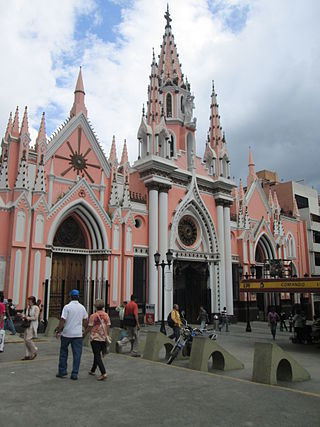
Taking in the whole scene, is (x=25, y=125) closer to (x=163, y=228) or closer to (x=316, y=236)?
(x=163, y=228)

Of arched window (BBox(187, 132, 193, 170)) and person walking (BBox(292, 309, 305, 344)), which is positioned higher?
arched window (BBox(187, 132, 193, 170))

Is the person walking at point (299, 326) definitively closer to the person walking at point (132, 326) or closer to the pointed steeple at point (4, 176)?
the person walking at point (132, 326)

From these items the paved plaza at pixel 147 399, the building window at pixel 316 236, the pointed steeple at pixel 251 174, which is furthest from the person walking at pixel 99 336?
the building window at pixel 316 236

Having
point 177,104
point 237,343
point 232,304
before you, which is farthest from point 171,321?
point 177,104

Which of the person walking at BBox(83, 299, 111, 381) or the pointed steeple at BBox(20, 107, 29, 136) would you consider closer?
the person walking at BBox(83, 299, 111, 381)

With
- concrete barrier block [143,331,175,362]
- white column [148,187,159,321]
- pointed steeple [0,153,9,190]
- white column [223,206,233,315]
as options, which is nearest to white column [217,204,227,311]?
white column [223,206,233,315]

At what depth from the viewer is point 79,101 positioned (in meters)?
23.2

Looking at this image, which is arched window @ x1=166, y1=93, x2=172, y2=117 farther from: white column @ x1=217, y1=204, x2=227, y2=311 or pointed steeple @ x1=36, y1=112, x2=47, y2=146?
pointed steeple @ x1=36, y1=112, x2=47, y2=146

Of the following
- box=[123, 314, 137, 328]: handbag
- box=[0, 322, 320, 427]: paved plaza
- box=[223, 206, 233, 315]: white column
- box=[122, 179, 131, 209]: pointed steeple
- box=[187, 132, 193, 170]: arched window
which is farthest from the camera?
box=[187, 132, 193, 170]: arched window

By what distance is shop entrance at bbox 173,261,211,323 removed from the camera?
27.7 m

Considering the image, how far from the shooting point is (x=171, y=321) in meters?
12.9

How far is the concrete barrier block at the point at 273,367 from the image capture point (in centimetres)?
814

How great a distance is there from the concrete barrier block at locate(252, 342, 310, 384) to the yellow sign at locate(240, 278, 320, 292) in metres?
5.61

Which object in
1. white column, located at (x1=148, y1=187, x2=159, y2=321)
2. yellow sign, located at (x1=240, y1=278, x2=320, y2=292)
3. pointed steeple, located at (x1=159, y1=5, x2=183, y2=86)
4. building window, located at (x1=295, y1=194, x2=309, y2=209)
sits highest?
pointed steeple, located at (x1=159, y1=5, x2=183, y2=86)
